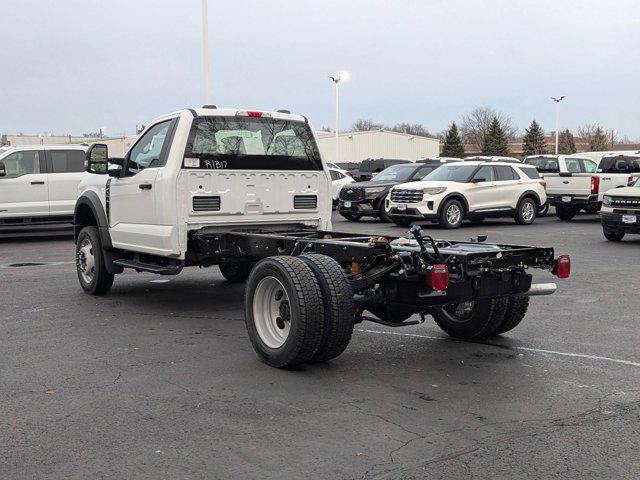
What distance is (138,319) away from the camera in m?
8.20

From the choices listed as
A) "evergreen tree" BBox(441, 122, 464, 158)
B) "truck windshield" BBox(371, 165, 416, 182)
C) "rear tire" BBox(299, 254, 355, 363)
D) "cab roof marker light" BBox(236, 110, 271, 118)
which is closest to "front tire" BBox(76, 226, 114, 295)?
"cab roof marker light" BBox(236, 110, 271, 118)

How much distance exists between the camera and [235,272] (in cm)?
1059

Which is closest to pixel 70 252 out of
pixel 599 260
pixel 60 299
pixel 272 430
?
pixel 60 299

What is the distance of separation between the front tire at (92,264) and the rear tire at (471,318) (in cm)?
441

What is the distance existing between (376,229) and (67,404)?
14.9 meters

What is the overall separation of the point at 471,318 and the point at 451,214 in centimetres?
1326

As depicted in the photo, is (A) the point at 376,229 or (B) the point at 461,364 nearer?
(B) the point at 461,364

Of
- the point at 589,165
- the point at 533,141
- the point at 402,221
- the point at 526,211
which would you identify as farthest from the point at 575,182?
the point at 533,141

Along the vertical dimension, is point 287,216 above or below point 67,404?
above

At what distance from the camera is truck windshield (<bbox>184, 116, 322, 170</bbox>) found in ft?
27.0

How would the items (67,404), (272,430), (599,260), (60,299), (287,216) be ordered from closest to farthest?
(272,430), (67,404), (287,216), (60,299), (599,260)

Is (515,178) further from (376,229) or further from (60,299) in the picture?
(60,299)

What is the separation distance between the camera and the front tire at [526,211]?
21672 mm

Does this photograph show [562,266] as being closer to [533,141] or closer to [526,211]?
[526,211]
